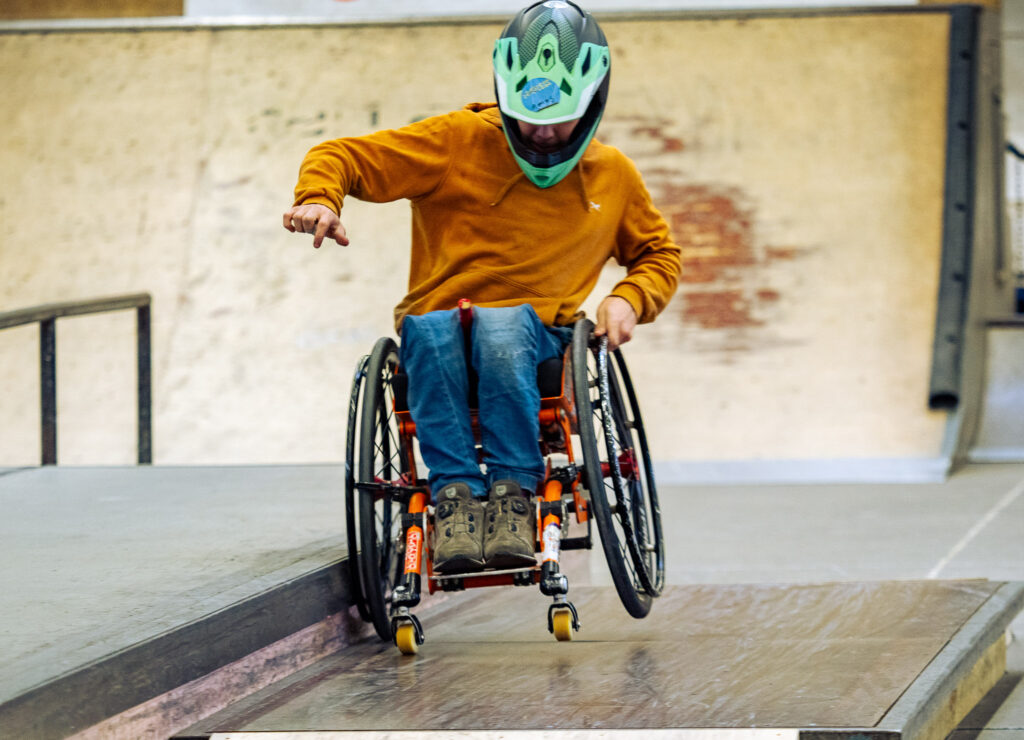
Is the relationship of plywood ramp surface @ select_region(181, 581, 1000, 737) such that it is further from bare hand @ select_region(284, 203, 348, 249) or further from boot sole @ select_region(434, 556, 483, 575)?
bare hand @ select_region(284, 203, 348, 249)

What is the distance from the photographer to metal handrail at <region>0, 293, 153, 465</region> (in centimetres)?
462

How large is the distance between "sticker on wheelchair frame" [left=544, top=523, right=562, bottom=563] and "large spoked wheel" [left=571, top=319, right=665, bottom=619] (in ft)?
0.31

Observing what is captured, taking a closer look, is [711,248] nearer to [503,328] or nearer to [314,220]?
[503,328]

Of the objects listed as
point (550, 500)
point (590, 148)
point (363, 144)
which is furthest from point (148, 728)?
point (590, 148)

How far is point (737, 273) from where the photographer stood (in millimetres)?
6836

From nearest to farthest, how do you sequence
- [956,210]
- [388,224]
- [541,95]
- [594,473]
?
[594,473] < [541,95] < [956,210] < [388,224]

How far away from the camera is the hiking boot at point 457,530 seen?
6.95 feet

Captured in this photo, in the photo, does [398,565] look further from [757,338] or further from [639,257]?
[757,338]

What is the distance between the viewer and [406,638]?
2281mm

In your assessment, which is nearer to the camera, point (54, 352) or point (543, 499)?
point (543, 499)

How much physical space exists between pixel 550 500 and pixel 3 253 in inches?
230

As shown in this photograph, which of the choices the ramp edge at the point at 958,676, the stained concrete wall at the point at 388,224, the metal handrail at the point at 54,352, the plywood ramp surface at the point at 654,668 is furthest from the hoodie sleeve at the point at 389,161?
the stained concrete wall at the point at 388,224

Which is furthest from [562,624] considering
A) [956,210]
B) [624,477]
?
[956,210]

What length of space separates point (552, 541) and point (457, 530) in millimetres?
182
